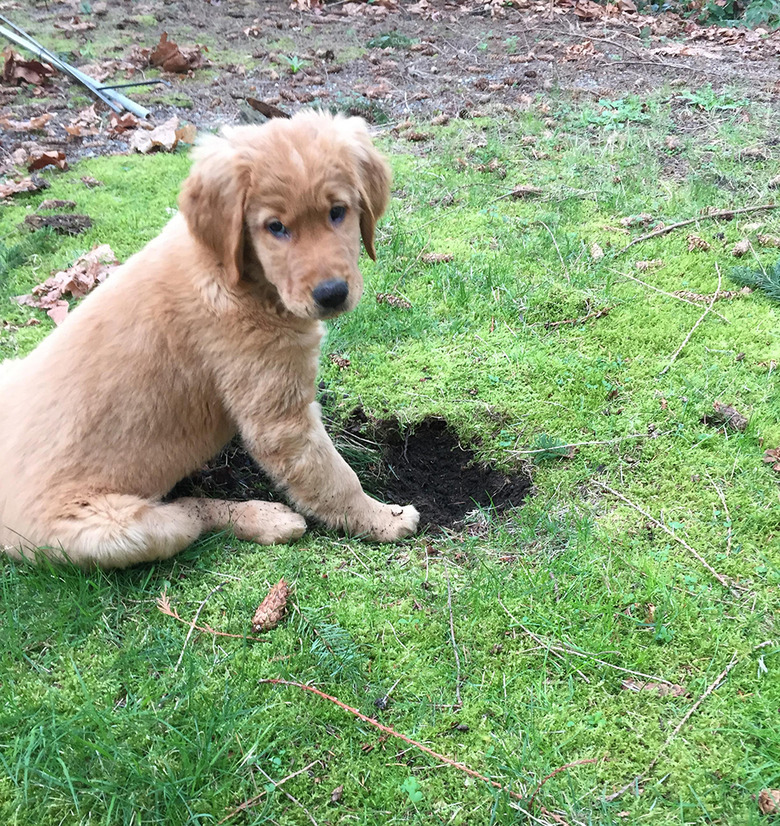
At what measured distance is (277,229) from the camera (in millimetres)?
2666

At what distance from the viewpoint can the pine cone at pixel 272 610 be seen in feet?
8.34

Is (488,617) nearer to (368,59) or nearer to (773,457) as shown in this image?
(773,457)

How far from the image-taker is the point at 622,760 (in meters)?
2.11

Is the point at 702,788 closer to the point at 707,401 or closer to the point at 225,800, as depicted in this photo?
the point at 225,800

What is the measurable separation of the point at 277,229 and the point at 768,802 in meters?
2.55

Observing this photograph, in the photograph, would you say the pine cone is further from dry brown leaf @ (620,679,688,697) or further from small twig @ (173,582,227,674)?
dry brown leaf @ (620,679,688,697)

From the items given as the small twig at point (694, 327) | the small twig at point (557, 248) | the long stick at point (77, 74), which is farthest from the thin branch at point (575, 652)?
the long stick at point (77, 74)

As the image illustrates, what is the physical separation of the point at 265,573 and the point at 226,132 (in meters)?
1.88

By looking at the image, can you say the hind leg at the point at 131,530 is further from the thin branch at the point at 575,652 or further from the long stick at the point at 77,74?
the long stick at the point at 77,74

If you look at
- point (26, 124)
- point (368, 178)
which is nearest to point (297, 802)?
point (368, 178)

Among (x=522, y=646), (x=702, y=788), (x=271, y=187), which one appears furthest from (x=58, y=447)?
(x=702, y=788)

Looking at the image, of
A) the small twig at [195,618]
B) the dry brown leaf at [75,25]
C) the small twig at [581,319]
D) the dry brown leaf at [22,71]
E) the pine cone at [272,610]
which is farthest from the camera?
the dry brown leaf at [75,25]

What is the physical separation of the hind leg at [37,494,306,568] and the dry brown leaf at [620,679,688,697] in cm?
150

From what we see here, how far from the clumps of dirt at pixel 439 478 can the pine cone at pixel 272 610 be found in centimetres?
88
